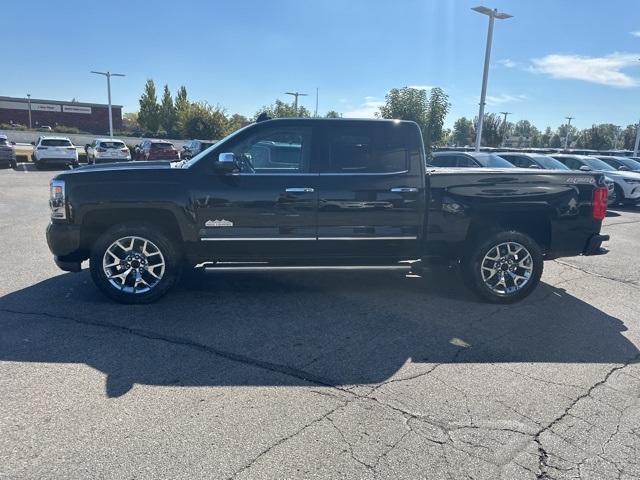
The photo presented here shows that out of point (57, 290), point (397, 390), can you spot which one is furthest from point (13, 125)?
point (397, 390)

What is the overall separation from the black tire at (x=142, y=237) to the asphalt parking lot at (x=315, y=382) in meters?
0.14

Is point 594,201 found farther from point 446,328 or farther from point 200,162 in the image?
point 200,162

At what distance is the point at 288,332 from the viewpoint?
458cm

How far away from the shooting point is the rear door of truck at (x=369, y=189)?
527 cm

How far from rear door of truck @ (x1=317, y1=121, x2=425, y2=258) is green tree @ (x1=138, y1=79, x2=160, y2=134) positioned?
58.6 meters

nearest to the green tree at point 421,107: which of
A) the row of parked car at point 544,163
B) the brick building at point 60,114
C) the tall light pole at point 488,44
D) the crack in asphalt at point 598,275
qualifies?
the tall light pole at point 488,44

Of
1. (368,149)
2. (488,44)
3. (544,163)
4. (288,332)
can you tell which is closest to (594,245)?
(368,149)

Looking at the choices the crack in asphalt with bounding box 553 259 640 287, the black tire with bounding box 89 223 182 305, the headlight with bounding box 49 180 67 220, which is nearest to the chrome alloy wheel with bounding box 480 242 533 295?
the crack in asphalt with bounding box 553 259 640 287

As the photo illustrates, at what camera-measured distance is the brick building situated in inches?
2480

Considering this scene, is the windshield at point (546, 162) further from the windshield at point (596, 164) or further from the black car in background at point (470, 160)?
the windshield at point (596, 164)

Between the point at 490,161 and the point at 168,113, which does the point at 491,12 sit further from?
the point at 168,113

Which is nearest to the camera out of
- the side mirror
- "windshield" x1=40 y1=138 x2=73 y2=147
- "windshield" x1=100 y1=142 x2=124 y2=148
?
the side mirror

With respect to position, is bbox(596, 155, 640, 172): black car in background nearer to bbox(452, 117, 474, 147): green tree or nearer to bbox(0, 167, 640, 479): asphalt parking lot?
bbox(0, 167, 640, 479): asphalt parking lot

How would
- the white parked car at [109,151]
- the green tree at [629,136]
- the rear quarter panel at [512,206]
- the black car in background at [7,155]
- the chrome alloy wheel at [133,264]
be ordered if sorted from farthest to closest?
the green tree at [629,136] → the white parked car at [109,151] → the black car in background at [7,155] → the rear quarter panel at [512,206] → the chrome alloy wheel at [133,264]
